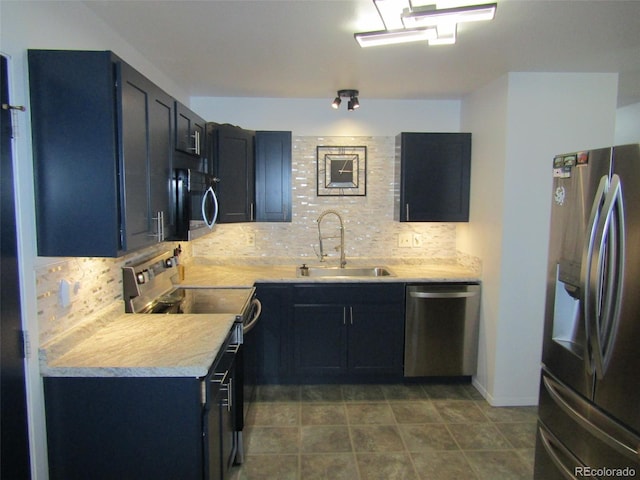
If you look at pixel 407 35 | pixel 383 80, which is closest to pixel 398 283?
pixel 383 80

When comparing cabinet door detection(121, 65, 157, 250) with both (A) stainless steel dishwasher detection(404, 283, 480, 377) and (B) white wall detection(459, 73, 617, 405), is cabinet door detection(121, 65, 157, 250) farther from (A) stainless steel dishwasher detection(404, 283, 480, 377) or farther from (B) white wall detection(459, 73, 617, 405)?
(B) white wall detection(459, 73, 617, 405)

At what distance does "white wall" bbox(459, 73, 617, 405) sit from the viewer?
2992 millimetres

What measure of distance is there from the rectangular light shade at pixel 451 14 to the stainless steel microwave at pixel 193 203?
1.41 metres

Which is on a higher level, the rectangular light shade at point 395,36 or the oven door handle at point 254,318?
the rectangular light shade at point 395,36

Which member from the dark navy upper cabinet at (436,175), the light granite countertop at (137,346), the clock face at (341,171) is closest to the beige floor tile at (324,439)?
the light granite countertop at (137,346)

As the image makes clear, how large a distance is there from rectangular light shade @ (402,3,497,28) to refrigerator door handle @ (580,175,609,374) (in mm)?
807

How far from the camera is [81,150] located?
1.65 m

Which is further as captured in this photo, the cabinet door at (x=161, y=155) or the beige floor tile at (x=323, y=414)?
the beige floor tile at (x=323, y=414)

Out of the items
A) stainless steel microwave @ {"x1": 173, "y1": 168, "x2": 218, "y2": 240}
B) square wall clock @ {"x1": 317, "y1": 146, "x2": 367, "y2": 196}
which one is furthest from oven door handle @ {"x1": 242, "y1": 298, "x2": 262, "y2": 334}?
square wall clock @ {"x1": 317, "y1": 146, "x2": 367, "y2": 196}

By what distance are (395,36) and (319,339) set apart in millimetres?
2287

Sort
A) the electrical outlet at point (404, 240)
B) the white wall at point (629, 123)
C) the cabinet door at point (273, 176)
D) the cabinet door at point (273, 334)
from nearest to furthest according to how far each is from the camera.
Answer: the cabinet door at point (273, 334) < the cabinet door at point (273, 176) < the white wall at point (629, 123) < the electrical outlet at point (404, 240)

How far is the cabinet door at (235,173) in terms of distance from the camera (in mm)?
3303

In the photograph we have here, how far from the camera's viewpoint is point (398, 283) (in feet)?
11.2

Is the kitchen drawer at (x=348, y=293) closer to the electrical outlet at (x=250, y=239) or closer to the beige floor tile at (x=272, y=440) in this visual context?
the electrical outlet at (x=250, y=239)
